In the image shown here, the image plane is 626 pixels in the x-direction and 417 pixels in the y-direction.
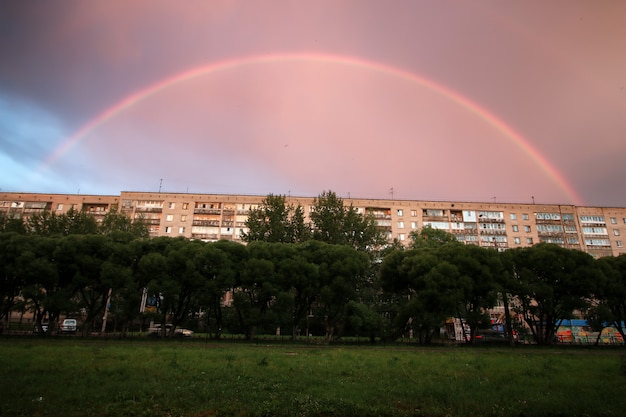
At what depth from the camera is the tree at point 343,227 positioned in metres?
68.4

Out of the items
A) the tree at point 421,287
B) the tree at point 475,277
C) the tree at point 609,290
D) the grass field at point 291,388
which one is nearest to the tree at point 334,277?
the tree at point 421,287

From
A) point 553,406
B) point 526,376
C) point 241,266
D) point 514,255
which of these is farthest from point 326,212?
point 553,406

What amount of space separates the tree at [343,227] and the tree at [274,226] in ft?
8.31

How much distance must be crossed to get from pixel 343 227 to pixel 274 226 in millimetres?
11212

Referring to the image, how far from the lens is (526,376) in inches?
723

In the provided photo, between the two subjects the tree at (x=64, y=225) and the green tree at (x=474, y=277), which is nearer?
the green tree at (x=474, y=277)

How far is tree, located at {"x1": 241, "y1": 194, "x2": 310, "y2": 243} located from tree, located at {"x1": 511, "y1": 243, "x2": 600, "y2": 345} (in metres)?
31.8

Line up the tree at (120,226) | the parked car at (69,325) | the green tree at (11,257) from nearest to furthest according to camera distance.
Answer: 1. the green tree at (11,257)
2. the parked car at (69,325)
3. the tree at (120,226)

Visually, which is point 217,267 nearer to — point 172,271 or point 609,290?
point 172,271

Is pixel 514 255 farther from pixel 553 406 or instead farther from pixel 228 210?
pixel 228 210

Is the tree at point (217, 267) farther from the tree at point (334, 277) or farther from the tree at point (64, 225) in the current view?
the tree at point (64, 225)

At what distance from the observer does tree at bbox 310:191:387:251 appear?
68375mm

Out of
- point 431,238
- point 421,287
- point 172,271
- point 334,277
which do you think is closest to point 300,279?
point 334,277

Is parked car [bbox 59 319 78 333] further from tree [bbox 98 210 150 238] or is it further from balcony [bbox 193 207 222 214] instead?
balcony [bbox 193 207 222 214]
